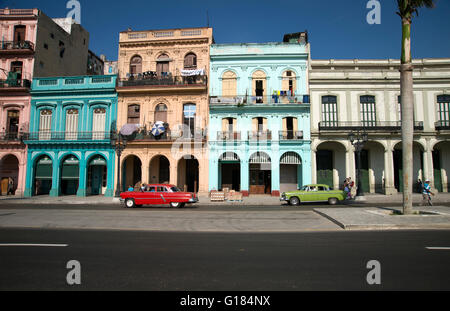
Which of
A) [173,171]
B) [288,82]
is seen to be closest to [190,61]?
[288,82]

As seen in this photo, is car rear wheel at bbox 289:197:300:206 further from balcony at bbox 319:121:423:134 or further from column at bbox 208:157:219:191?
balcony at bbox 319:121:423:134

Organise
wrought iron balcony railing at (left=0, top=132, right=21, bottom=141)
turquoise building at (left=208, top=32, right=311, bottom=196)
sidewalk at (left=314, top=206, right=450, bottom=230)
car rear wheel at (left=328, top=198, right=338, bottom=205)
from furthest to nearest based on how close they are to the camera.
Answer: wrought iron balcony railing at (left=0, top=132, right=21, bottom=141)
turquoise building at (left=208, top=32, right=311, bottom=196)
car rear wheel at (left=328, top=198, right=338, bottom=205)
sidewalk at (left=314, top=206, right=450, bottom=230)

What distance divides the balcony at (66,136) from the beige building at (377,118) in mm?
21249

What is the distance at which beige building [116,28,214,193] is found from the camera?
2492 centimetres

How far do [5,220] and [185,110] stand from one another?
17.5 meters

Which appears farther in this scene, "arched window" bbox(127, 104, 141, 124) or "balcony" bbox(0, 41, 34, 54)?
"balcony" bbox(0, 41, 34, 54)

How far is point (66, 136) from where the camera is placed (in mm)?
26156

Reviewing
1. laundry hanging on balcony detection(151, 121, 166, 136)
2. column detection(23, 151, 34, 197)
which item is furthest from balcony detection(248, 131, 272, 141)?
column detection(23, 151, 34, 197)

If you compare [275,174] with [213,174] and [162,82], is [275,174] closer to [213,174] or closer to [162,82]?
[213,174]

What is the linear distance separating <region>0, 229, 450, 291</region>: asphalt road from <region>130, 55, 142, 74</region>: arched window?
22160mm

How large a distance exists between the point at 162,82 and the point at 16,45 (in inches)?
649

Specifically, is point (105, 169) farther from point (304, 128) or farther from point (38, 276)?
point (38, 276)

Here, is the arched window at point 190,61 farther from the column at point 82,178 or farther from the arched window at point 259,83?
the column at point 82,178

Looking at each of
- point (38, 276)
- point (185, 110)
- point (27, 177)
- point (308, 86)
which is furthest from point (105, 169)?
point (38, 276)
